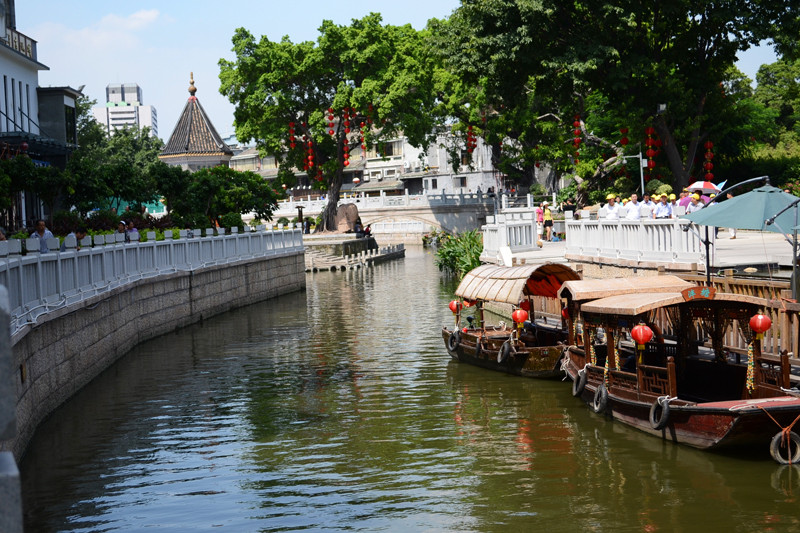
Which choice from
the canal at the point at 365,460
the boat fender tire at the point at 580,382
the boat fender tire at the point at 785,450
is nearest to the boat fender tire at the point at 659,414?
the canal at the point at 365,460

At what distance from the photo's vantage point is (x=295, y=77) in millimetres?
63812

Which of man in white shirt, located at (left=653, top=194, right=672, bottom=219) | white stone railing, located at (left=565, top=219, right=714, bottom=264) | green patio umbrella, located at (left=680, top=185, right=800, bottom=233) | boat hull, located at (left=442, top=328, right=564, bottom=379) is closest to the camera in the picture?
green patio umbrella, located at (left=680, top=185, right=800, bottom=233)

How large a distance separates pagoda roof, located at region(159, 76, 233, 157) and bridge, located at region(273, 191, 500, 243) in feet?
58.3

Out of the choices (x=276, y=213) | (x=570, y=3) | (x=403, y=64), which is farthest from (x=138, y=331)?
(x=276, y=213)

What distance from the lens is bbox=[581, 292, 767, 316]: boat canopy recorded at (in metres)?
13.9

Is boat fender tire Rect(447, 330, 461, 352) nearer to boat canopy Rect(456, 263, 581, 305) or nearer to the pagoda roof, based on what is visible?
boat canopy Rect(456, 263, 581, 305)

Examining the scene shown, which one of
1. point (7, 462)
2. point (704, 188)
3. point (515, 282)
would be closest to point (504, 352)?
point (515, 282)

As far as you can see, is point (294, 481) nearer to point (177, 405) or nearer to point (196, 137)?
point (177, 405)

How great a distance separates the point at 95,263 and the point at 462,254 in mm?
23851

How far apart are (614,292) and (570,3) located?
81.3ft

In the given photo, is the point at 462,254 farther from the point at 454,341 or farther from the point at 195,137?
the point at 195,137

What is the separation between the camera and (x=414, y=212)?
8075 centimetres

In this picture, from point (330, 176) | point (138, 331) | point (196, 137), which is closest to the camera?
point (138, 331)

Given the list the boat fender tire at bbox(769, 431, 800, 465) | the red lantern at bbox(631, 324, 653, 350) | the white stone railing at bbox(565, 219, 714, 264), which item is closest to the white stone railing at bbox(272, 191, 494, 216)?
the white stone railing at bbox(565, 219, 714, 264)
